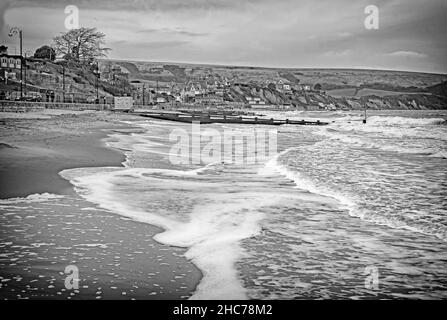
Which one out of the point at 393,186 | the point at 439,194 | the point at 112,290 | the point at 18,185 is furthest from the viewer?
the point at 393,186

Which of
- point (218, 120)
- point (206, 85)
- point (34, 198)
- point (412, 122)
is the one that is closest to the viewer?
point (34, 198)

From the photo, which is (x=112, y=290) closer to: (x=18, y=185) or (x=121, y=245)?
(x=121, y=245)

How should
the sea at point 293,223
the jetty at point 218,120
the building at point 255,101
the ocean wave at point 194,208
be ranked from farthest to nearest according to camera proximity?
the building at point 255,101 < the jetty at point 218,120 < the ocean wave at point 194,208 < the sea at point 293,223

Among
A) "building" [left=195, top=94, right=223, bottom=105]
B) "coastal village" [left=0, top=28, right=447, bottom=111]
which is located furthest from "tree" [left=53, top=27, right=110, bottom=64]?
"building" [left=195, top=94, right=223, bottom=105]

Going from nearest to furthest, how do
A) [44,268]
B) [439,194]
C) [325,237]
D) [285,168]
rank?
[44,268] → [325,237] → [439,194] → [285,168]

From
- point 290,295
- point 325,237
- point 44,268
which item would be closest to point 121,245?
point 44,268

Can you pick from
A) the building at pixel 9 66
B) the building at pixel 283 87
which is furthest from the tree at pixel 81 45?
the building at pixel 283 87

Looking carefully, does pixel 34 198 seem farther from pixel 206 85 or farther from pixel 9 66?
pixel 206 85

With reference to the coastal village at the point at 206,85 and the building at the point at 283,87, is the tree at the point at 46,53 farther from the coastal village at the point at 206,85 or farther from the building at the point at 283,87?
the building at the point at 283,87

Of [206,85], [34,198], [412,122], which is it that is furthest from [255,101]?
[34,198]
